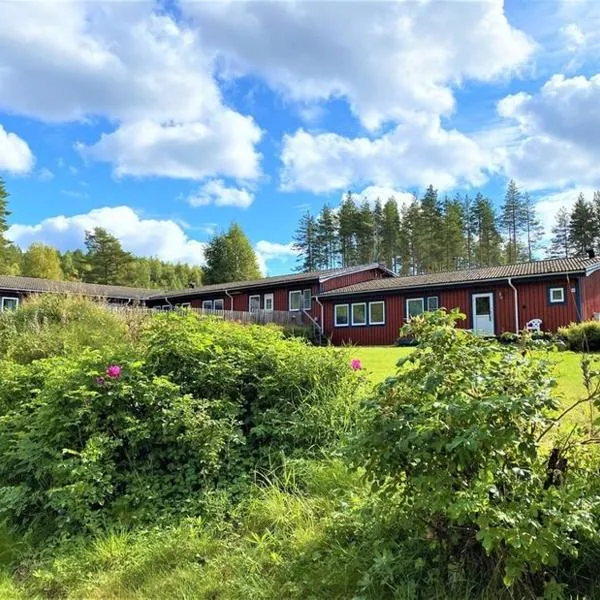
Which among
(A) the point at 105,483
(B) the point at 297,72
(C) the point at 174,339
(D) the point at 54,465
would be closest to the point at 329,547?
(A) the point at 105,483

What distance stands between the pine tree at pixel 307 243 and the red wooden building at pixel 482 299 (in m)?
29.9

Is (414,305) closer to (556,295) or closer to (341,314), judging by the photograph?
(341,314)

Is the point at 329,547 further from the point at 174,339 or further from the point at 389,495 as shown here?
the point at 174,339

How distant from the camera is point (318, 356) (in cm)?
433

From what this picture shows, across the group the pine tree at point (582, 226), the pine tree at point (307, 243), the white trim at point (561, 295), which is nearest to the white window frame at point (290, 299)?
the white trim at point (561, 295)

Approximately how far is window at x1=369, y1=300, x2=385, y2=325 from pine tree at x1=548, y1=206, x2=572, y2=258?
32303 millimetres

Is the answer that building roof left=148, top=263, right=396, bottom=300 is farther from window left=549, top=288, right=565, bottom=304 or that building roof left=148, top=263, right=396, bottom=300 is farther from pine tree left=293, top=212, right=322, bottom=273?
pine tree left=293, top=212, right=322, bottom=273

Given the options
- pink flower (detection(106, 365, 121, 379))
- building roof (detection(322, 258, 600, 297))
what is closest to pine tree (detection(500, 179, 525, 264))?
building roof (detection(322, 258, 600, 297))

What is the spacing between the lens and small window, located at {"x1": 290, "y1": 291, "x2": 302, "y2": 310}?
81.1 ft

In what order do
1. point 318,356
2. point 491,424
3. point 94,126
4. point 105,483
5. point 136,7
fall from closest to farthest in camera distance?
point 491,424 → point 105,483 → point 318,356 → point 136,7 → point 94,126

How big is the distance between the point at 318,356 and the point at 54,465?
7.16 ft

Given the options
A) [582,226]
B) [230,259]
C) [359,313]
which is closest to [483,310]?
[359,313]

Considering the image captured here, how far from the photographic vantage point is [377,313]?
70.0 feet

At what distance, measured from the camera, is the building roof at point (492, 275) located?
55.3ft
